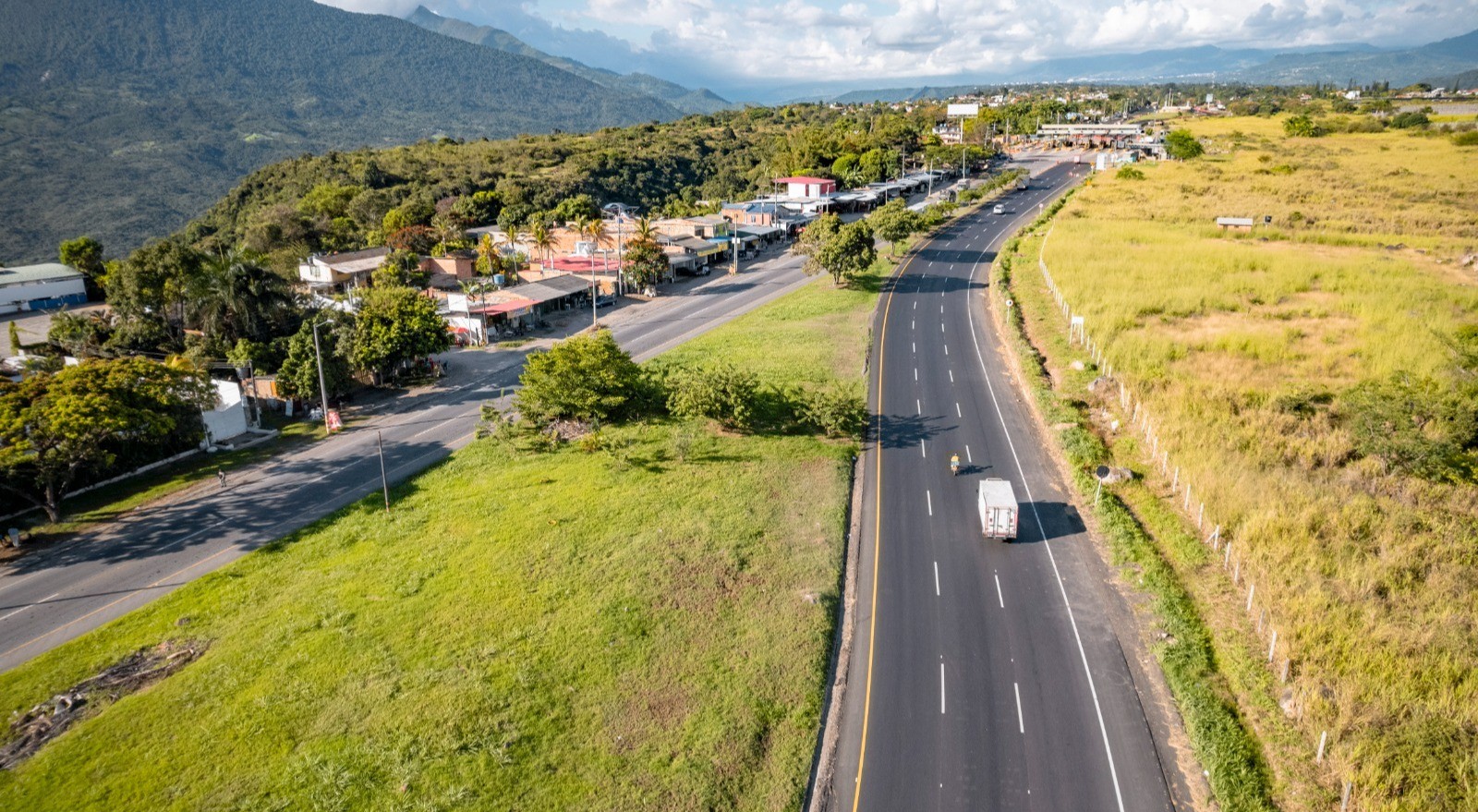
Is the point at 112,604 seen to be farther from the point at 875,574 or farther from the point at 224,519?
the point at 875,574

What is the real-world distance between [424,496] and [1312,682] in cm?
3599

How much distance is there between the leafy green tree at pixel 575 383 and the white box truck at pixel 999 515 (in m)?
21.8

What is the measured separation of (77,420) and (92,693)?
1591 centimetres

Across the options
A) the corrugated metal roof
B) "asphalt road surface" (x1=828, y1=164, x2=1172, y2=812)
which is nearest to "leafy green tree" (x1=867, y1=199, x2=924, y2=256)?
"asphalt road surface" (x1=828, y1=164, x2=1172, y2=812)

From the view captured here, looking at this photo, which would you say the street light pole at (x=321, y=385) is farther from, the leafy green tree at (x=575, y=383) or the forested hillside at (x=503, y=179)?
the forested hillside at (x=503, y=179)

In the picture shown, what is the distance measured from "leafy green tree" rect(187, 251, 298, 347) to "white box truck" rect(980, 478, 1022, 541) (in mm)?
53263

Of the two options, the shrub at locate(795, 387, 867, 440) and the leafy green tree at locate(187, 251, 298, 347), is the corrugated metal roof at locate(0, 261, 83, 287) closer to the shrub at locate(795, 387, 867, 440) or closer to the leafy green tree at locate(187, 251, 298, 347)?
the leafy green tree at locate(187, 251, 298, 347)

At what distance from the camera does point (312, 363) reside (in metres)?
48.7

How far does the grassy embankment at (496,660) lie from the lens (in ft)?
66.2

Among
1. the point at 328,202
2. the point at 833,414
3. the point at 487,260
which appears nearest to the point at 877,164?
the point at 487,260

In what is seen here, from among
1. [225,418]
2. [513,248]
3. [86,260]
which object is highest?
[86,260]

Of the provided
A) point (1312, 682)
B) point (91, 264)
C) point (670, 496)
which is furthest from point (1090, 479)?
point (91, 264)

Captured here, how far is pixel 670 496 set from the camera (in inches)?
1430

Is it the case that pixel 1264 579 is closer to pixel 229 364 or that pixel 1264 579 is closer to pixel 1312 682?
pixel 1312 682
